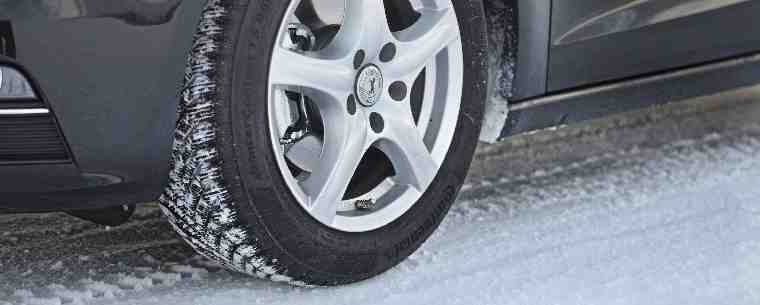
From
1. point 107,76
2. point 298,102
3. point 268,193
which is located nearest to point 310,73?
point 298,102

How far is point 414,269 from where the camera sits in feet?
7.93

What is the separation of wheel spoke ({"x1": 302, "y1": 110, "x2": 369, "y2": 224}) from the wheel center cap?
0.14 feet

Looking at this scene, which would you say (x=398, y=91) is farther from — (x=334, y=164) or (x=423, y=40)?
(x=334, y=164)

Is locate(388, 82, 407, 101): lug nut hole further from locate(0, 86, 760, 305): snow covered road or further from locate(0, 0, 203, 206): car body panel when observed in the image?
locate(0, 0, 203, 206): car body panel

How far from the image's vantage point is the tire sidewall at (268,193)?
2.03 m

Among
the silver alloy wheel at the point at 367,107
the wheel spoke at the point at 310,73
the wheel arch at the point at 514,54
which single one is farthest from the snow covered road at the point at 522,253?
the wheel spoke at the point at 310,73

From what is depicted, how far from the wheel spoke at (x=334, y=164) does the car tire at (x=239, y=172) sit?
0.15 ft

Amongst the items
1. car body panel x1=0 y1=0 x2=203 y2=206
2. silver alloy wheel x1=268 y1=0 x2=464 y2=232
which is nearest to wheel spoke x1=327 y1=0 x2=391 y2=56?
silver alloy wheel x1=268 y1=0 x2=464 y2=232

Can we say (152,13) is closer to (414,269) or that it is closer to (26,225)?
(414,269)

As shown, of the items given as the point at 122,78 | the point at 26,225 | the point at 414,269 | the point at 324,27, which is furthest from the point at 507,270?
the point at 26,225

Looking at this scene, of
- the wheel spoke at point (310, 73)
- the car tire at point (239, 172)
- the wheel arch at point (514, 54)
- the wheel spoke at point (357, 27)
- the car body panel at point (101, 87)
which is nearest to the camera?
the car body panel at point (101, 87)

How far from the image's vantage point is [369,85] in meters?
2.28

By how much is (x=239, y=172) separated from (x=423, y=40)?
508mm

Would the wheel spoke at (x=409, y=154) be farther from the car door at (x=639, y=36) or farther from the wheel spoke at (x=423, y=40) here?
the car door at (x=639, y=36)
